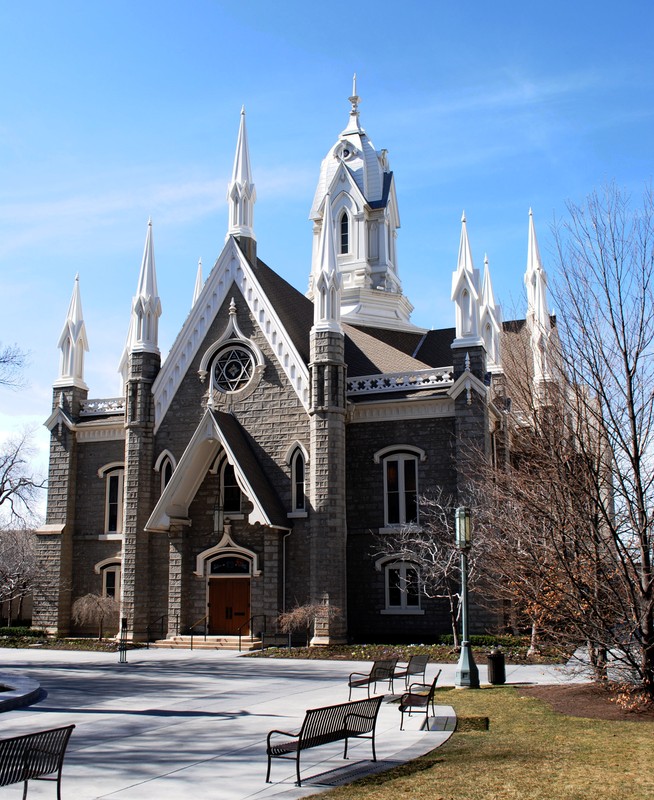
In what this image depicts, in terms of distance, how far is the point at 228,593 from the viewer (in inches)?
1231

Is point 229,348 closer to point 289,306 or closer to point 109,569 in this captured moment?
point 289,306

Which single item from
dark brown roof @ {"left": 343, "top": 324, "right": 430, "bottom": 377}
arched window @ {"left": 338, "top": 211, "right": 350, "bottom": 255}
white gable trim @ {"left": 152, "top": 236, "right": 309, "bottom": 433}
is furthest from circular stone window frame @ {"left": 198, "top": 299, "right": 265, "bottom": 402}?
arched window @ {"left": 338, "top": 211, "right": 350, "bottom": 255}

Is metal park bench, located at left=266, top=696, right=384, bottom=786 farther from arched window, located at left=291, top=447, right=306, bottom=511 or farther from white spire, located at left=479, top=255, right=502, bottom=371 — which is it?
white spire, located at left=479, top=255, right=502, bottom=371

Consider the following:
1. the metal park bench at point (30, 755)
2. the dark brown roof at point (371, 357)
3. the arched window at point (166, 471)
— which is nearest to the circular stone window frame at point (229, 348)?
the arched window at point (166, 471)

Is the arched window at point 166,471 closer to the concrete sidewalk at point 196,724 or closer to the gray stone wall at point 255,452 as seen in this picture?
the gray stone wall at point 255,452

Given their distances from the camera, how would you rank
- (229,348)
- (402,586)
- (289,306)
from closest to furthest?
(402,586) < (229,348) < (289,306)

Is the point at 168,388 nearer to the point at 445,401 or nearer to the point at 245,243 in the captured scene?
the point at 245,243

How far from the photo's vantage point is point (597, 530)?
49.9 ft

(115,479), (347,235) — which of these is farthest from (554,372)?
(347,235)

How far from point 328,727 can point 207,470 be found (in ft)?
73.7

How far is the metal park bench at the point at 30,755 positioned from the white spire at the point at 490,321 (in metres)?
34.4

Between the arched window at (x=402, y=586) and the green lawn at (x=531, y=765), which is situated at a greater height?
the arched window at (x=402, y=586)

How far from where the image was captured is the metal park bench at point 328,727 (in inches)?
382

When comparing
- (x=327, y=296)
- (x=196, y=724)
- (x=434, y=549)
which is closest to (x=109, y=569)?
(x=434, y=549)
